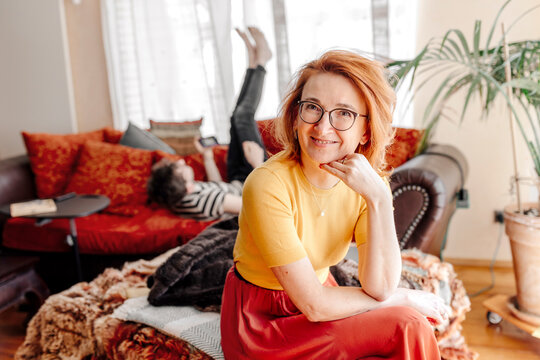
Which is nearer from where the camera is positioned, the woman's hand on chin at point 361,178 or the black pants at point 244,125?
the woman's hand on chin at point 361,178

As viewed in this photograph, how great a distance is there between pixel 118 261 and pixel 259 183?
1.51 meters

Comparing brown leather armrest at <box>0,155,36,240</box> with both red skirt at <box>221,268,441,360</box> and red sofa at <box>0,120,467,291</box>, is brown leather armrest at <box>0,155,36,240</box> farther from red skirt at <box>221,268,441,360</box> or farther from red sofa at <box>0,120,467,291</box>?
red skirt at <box>221,268,441,360</box>

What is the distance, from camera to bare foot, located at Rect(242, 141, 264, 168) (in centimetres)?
227

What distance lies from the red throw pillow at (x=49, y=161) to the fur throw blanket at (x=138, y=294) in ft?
4.06

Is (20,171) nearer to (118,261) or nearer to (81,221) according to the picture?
(81,221)

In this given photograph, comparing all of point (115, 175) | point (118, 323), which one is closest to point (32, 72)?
point (115, 175)

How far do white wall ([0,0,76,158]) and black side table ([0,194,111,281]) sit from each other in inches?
49.3

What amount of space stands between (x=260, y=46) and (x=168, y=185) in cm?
98

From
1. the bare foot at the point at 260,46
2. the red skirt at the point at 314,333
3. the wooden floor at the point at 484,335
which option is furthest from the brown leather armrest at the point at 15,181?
the red skirt at the point at 314,333

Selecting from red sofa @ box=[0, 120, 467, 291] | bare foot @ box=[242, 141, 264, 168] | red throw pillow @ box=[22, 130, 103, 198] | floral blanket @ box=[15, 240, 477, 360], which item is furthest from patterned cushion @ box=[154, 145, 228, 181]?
floral blanket @ box=[15, 240, 477, 360]

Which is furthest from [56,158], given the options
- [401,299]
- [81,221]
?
[401,299]

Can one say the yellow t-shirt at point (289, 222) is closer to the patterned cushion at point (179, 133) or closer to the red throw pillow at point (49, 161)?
the patterned cushion at point (179, 133)

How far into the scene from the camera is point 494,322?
1.87m

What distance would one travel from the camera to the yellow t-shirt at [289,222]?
90 centimetres
